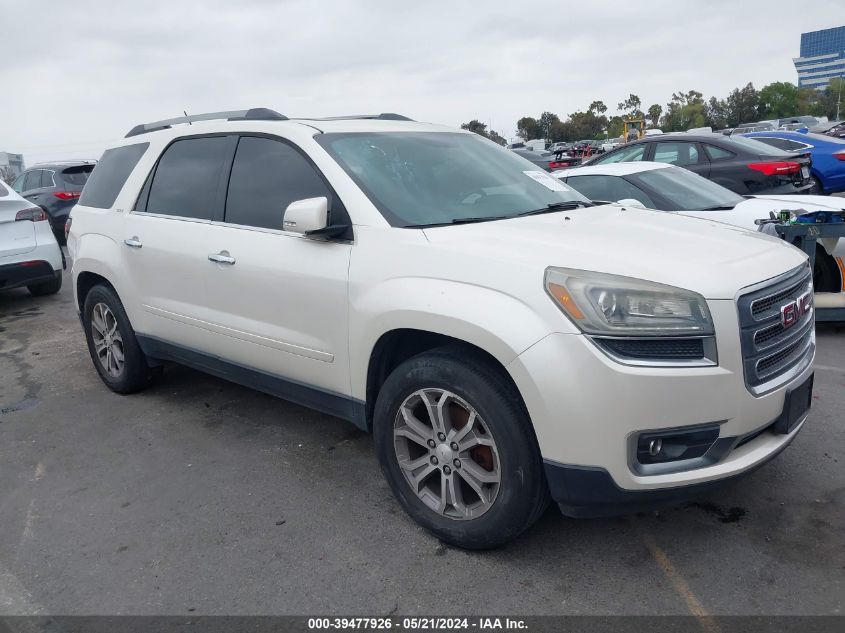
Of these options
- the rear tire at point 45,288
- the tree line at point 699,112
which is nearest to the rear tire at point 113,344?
the rear tire at point 45,288

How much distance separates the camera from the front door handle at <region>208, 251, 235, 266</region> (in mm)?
3854

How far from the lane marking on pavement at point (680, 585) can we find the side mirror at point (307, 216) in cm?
195

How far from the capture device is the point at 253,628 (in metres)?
2.64

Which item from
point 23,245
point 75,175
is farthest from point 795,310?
point 75,175

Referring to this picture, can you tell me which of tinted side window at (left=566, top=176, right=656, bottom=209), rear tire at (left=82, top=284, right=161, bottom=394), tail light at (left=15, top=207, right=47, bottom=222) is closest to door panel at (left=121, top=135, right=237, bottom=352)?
rear tire at (left=82, top=284, right=161, bottom=394)

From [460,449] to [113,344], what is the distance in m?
3.18

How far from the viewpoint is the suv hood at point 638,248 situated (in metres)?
2.70

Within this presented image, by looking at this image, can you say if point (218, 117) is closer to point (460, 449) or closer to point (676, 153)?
point (460, 449)

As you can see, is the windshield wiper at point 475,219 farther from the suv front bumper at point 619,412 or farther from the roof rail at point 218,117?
the roof rail at point 218,117

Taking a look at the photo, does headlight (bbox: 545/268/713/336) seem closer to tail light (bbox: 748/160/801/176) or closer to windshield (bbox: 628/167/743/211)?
windshield (bbox: 628/167/743/211)

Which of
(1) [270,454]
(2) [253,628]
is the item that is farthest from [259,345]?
(2) [253,628]

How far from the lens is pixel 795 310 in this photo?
3.01 meters

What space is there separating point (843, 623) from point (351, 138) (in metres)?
2.98

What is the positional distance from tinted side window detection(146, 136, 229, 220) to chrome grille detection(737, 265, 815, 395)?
2857mm
